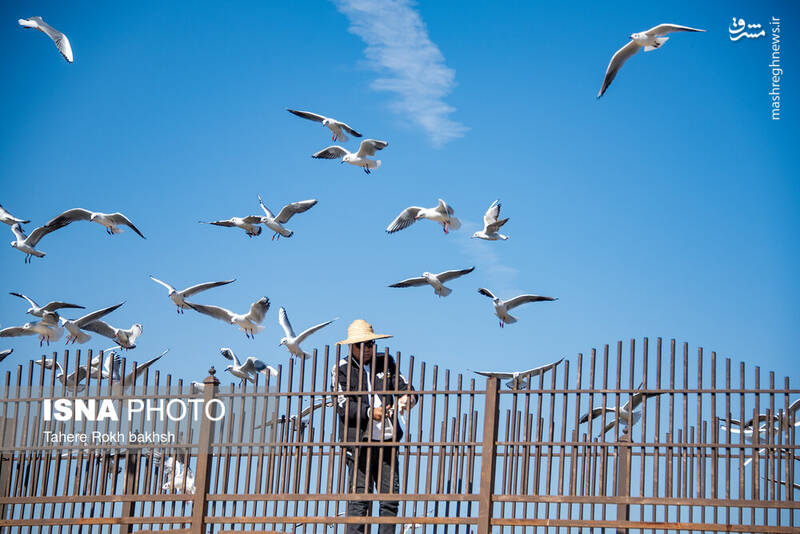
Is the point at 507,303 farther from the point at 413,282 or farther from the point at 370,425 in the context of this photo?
the point at 370,425

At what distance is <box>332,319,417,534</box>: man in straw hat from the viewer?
349 inches

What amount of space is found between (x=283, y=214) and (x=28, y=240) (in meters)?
4.05

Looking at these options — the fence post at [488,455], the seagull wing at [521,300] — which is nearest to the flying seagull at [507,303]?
the seagull wing at [521,300]

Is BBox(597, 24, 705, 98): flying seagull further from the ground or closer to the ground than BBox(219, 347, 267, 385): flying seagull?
further from the ground

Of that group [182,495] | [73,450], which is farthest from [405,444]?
[73,450]

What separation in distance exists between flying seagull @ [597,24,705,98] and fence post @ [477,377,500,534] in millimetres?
6588

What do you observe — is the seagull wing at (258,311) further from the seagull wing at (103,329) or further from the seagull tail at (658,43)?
the seagull tail at (658,43)

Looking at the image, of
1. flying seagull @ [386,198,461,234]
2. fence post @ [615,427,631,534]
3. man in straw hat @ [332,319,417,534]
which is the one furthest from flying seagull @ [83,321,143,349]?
fence post @ [615,427,631,534]

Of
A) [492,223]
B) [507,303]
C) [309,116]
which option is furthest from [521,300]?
[309,116]

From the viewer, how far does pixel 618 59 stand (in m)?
15.7

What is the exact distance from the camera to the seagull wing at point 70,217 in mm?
16734

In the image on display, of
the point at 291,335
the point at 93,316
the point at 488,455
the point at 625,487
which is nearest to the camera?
the point at 625,487

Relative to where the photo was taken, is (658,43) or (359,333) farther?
(658,43)

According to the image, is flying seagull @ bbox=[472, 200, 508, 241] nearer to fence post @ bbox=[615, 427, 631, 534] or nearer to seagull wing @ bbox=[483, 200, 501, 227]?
seagull wing @ bbox=[483, 200, 501, 227]
